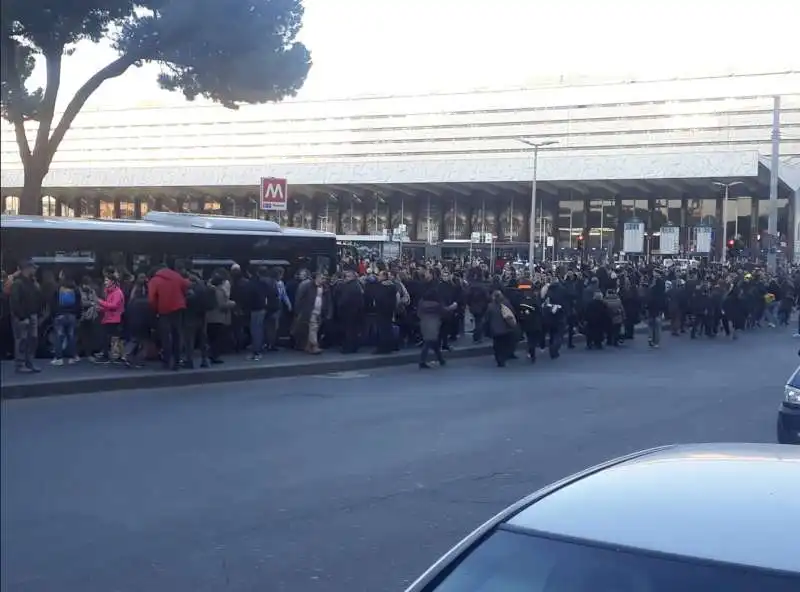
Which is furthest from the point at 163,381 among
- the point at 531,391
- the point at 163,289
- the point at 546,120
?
the point at 546,120

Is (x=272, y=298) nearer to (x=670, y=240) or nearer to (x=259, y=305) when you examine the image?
(x=259, y=305)

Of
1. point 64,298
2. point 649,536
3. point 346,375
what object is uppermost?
point 649,536

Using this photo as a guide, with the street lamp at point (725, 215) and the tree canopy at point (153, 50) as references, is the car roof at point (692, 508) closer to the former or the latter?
the tree canopy at point (153, 50)

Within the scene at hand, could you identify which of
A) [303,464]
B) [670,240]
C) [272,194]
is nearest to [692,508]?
[303,464]

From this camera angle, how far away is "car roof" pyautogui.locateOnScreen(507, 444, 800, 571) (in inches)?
107

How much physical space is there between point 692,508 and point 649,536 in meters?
0.23

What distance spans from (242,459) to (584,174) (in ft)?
169

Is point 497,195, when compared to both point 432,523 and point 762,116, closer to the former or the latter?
point 762,116

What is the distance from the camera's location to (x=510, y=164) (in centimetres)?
6066

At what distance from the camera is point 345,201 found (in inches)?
2485

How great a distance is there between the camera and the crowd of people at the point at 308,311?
674 inches

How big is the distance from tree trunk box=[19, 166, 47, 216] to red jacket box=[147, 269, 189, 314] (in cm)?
346

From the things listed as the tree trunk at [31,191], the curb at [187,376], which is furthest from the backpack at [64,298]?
the tree trunk at [31,191]

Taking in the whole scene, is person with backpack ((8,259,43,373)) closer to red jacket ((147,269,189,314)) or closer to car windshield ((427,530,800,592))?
red jacket ((147,269,189,314))
